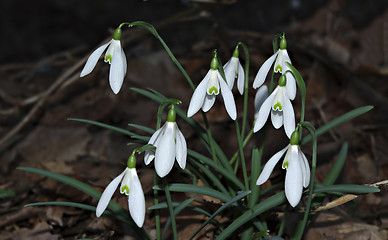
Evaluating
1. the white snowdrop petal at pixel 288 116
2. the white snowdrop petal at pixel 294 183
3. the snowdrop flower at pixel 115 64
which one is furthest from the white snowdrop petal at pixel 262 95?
the snowdrop flower at pixel 115 64

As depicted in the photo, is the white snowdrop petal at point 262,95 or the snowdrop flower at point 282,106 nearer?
the snowdrop flower at point 282,106

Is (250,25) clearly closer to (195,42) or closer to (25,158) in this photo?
(195,42)

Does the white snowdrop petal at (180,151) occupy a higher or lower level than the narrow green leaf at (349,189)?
higher

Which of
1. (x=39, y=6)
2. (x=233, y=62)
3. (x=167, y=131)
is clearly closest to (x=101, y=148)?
(x=233, y=62)

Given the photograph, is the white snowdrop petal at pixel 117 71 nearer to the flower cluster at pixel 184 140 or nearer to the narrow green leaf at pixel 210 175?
the flower cluster at pixel 184 140

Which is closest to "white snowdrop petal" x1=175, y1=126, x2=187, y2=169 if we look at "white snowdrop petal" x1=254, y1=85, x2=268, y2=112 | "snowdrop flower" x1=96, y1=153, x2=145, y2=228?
"snowdrop flower" x1=96, y1=153, x2=145, y2=228

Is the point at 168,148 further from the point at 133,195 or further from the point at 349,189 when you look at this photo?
the point at 349,189

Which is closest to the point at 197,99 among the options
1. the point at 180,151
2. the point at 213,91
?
the point at 213,91

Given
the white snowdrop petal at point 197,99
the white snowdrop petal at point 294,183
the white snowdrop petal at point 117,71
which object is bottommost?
the white snowdrop petal at point 294,183
